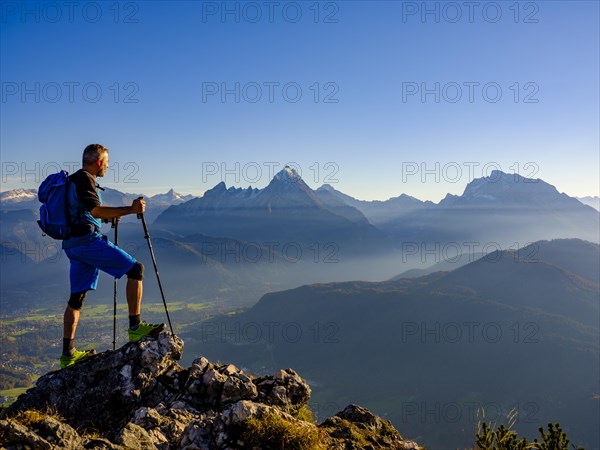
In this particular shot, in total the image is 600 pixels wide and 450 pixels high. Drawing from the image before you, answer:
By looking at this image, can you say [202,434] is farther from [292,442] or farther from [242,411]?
[292,442]

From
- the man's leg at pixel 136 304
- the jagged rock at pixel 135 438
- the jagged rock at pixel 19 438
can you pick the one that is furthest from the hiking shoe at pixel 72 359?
the jagged rock at pixel 19 438

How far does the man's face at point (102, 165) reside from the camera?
428 inches

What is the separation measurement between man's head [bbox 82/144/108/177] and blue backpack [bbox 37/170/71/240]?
630 millimetres

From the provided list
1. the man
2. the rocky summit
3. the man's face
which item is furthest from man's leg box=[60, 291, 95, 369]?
the man's face

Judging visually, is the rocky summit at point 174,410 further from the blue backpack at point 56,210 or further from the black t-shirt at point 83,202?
the blue backpack at point 56,210

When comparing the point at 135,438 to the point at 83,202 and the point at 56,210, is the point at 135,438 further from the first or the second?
the point at 56,210

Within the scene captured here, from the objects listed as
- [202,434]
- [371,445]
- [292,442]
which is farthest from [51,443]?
[371,445]

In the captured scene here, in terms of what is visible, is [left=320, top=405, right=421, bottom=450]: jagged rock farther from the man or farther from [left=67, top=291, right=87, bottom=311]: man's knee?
[left=67, top=291, right=87, bottom=311]: man's knee

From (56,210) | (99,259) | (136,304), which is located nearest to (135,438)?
(136,304)

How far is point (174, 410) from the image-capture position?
10148 mm

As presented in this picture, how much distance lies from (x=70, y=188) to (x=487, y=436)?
1102 centimetres

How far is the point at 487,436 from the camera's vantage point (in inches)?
334

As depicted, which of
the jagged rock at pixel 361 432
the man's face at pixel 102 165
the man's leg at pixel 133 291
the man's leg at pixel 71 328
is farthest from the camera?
the man's leg at pixel 71 328

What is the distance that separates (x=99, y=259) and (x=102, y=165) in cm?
247
